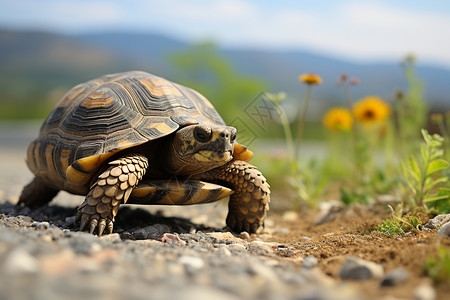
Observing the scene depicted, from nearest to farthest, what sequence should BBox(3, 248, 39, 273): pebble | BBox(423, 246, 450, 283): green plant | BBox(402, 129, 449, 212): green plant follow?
BBox(3, 248, 39, 273): pebble < BBox(423, 246, 450, 283): green plant < BBox(402, 129, 449, 212): green plant

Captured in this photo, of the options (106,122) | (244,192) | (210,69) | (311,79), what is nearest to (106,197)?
(106,122)

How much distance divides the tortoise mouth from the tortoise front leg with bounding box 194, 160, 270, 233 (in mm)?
549

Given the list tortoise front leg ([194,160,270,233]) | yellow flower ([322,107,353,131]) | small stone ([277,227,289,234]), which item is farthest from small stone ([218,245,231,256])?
yellow flower ([322,107,353,131])

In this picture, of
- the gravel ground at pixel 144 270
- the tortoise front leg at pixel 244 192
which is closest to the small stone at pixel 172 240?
the gravel ground at pixel 144 270

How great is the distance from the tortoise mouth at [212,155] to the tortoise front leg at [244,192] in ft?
1.80

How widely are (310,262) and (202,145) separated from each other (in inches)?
50.8

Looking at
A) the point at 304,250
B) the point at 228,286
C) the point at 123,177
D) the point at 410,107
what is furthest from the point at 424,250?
the point at 410,107

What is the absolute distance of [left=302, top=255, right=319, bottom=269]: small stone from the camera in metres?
2.40

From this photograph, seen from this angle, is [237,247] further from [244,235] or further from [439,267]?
[439,267]

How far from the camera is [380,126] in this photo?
7.12 metres

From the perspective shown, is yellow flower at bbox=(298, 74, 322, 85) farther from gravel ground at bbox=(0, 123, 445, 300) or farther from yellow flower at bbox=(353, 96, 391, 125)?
gravel ground at bbox=(0, 123, 445, 300)

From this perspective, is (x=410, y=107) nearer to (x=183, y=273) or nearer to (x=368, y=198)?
(x=368, y=198)

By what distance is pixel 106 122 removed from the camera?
3518 mm

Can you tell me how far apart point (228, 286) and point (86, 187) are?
226cm
